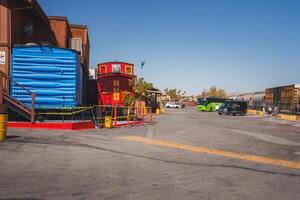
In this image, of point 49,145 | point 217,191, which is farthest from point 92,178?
point 49,145

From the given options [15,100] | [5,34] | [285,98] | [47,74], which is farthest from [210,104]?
[15,100]

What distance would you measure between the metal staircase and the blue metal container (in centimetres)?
26

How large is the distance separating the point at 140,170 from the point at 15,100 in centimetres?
886

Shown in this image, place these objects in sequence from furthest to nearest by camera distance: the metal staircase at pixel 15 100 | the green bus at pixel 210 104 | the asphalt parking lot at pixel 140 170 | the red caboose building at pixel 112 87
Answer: the green bus at pixel 210 104
the red caboose building at pixel 112 87
the metal staircase at pixel 15 100
the asphalt parking lot at pixel 140 170

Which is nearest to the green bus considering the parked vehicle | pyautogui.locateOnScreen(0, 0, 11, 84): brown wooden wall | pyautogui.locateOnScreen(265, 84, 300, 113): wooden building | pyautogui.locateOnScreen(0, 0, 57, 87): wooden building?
the parked vehicle

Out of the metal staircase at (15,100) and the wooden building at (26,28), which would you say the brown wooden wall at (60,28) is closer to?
the wooden building at (26,28)

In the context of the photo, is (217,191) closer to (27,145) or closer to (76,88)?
(27,145)

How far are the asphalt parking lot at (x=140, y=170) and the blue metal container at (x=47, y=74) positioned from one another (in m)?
3.34

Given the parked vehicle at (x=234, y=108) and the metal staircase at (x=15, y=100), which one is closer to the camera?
the metal staircase at (x=15, y=100)

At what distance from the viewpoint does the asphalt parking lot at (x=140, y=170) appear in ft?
16.9

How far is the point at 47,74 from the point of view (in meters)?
14.1

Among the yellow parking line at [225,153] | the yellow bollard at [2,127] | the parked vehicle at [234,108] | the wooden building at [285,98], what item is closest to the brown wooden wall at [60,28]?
the yellow bollard at [2,127]

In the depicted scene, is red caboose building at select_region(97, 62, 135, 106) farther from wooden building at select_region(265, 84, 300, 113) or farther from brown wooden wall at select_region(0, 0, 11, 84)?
wooden building at select_region(265, 84, 300, 113)

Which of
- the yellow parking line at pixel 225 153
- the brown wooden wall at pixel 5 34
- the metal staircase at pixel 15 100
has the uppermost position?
the brown wooden wall at pixel 5 34
